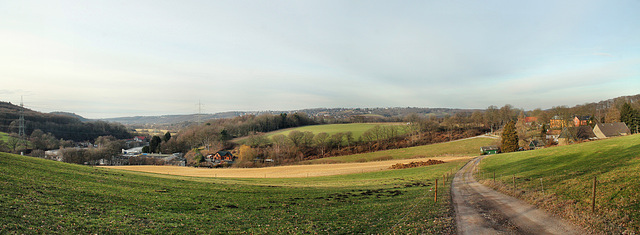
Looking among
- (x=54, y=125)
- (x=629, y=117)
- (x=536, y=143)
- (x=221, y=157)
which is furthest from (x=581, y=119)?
(x=54, y=125)

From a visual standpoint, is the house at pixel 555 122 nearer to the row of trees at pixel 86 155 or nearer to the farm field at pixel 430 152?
the farm field at pixel 430 152

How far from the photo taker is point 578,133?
67.2 meters

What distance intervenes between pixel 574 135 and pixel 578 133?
783cm

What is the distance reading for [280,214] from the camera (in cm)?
1396

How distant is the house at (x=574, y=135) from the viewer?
61.0 meters

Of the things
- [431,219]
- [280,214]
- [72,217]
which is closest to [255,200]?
[280,214]

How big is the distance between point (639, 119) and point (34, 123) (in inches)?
7989

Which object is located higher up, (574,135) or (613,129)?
(613,129)

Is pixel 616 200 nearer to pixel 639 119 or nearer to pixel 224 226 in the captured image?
pixel 224 226

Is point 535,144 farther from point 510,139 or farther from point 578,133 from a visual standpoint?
point 510,139

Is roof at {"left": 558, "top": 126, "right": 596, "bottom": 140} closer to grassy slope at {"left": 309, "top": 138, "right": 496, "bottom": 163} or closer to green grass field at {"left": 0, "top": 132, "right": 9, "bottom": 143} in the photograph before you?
grassy slope at {"left": 309, "top": 138, "right": 496, "bottom": 163}

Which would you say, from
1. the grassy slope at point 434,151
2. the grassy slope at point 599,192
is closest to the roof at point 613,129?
the grassy slope at point 434,151

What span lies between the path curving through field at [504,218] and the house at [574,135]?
209ft

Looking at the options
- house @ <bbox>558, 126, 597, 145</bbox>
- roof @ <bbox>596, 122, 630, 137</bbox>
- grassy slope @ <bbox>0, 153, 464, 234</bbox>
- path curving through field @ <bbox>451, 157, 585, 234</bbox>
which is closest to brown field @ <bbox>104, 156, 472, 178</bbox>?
house @ <bbox>558, 126, 597, 145</bbox>
